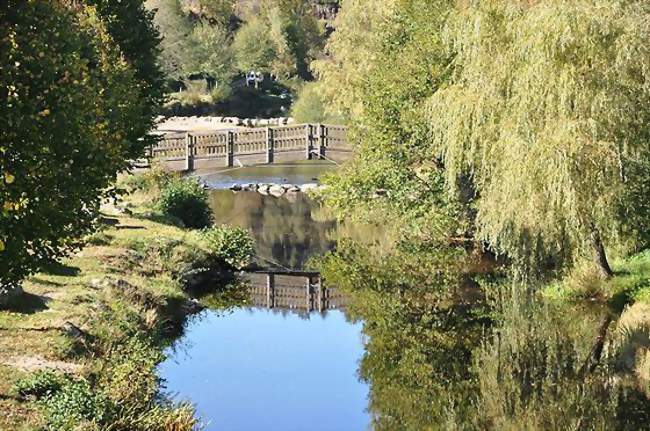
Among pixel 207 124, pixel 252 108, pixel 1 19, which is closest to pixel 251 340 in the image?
pixel 1 19

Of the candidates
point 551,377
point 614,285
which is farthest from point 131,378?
point 614,285

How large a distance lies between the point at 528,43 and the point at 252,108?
5666cm

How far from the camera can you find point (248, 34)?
7494cm

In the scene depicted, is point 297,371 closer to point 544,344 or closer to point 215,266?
point 544,344

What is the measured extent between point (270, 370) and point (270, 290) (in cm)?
761

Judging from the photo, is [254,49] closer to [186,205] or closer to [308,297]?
[186,205]

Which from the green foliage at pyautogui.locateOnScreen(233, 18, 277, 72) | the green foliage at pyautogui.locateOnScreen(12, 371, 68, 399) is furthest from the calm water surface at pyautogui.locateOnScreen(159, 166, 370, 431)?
the green foliage at pyautogui.locateOnScreen(233, 18, 277, 72)

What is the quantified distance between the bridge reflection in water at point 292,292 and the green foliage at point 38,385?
36.6 ft

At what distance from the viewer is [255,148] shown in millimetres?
40812

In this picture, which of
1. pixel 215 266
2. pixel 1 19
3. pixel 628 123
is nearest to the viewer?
pixel 1 19

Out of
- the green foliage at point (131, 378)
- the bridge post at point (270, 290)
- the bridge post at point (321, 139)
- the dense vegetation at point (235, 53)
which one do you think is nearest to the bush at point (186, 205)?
the bridge post at point (270, 290)

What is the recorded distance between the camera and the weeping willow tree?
17.5 m

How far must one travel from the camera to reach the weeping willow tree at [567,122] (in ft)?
57.5

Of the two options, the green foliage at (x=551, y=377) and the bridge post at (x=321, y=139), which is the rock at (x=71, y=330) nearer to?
the green foliage at (x=551, y=377)
